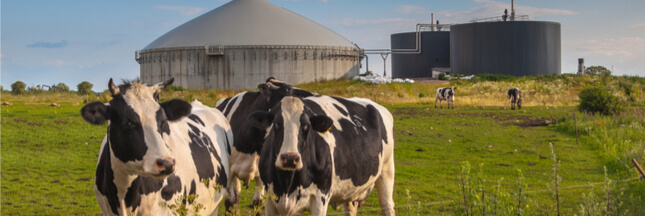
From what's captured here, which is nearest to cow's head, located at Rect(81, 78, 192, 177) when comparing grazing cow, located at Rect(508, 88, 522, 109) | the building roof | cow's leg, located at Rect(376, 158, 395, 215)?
cow's leg, located at Rect(376, 158, 395, 215)

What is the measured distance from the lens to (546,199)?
1104 centimetres

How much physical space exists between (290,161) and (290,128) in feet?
1.29

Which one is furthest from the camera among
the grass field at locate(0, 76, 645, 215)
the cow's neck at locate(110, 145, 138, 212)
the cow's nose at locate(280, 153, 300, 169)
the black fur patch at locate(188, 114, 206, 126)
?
the grass field at locate(0, 76, 645, 215)

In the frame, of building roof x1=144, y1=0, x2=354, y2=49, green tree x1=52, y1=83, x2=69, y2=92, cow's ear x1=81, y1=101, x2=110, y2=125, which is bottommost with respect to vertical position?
cow's ear x1=81, y1=101, x2=110, y2=125

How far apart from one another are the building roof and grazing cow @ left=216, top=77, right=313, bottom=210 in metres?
43.9

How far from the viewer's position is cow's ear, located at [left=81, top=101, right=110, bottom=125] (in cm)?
511

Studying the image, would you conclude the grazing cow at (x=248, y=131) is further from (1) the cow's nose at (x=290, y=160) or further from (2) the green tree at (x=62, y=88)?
(2) the green tree at (x=62, y=88)

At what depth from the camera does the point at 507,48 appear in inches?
2301

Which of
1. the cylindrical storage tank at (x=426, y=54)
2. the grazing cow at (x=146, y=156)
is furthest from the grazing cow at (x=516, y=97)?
the cylindrical storage tank at (x=426, y=54)

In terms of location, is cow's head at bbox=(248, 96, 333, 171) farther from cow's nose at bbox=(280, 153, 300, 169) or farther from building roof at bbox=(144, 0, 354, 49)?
building roof at bbox=(144, 0, 354, 49)

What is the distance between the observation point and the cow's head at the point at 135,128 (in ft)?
16.4

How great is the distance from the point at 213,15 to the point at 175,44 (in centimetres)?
482

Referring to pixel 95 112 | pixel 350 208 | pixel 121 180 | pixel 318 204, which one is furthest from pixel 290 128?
pixel 350 208

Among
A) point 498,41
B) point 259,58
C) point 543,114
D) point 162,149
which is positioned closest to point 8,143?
point 162,149
